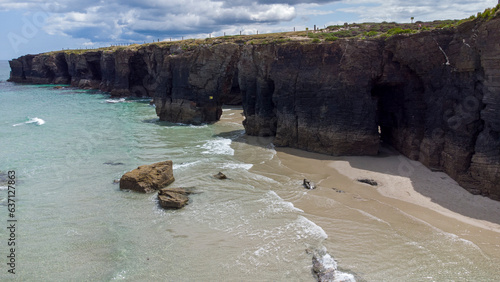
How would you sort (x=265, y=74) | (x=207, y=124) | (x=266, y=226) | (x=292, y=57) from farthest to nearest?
(x=207, y=124)
(x=265, y=74)
(x=292, y=57)
(x=266, y=226)

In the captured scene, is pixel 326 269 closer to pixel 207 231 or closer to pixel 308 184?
pixel 207 231

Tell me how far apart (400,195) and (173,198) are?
10816 millimetres

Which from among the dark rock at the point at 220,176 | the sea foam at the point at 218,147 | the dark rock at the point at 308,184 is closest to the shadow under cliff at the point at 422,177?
the sea foam at the point at 218,147

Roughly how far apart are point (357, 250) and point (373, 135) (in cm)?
1131

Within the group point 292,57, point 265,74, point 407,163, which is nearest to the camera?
point 407,163

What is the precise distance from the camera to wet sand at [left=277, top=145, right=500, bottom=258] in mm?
13617

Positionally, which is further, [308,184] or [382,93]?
[382,93]

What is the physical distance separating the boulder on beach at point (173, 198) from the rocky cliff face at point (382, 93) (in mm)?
10505

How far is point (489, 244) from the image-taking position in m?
12.3

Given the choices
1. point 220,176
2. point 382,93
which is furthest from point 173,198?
point 382,93

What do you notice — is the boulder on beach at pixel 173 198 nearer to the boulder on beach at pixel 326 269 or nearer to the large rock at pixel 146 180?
the large rock at pixel 146 180

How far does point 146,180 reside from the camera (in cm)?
1836

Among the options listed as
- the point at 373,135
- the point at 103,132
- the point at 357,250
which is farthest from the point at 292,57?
the point at 103,132

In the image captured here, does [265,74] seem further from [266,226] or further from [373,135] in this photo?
[266,226]
